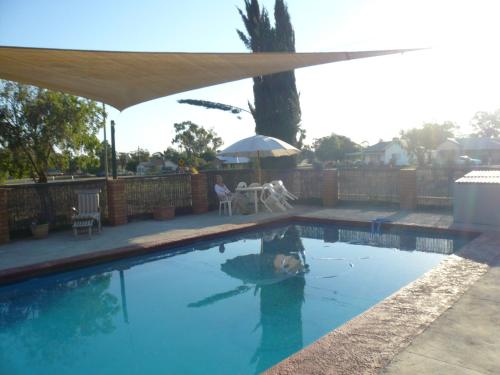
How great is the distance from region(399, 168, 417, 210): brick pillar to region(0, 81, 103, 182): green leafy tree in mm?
10787

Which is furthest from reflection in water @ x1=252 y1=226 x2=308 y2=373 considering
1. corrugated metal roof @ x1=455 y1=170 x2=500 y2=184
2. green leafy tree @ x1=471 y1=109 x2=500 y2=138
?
green leafy tree @ x1=471 y1=109 x2=500 y2=138

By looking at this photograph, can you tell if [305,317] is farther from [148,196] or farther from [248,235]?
[148,196]

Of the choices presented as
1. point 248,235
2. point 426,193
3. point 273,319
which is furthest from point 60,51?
point 426,193

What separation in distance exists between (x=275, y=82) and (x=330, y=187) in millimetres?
8872

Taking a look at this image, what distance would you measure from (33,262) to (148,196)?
4.69m

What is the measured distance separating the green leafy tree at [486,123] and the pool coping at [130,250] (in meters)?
78.9

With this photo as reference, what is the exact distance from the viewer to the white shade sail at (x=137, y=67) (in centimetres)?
431

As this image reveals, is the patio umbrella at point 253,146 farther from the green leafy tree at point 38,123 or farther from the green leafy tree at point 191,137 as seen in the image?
the green leafy tree at point 191,137

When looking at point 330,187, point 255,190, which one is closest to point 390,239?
point 330,187

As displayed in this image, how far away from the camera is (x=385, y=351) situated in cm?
298

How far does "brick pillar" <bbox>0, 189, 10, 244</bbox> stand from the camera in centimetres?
783

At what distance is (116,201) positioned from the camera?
9688 mm

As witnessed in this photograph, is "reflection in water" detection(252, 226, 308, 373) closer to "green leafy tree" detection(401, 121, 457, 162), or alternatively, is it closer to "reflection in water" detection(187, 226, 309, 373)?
"reflection in water" detection(187, 226, 309, 373)

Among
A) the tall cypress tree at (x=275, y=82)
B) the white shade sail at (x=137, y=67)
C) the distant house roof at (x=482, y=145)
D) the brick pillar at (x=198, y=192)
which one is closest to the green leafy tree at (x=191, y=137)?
the distant house roof at (x=482, y=145)
